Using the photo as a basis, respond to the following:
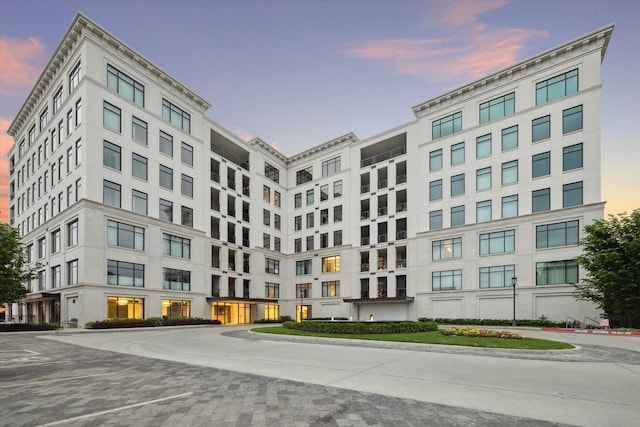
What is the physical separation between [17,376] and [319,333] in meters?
15.6

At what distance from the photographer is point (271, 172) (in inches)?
2323

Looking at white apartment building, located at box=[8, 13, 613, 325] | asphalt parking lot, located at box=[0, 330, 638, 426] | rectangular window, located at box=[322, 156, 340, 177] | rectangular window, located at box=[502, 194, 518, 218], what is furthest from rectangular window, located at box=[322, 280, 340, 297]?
asphalt parking lot, located at box=[0, 330, 638, 426]

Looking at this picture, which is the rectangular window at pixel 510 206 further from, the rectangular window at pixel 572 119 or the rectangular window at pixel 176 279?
the rectangular window at pixel 176 279

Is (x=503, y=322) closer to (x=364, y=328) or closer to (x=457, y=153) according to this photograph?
(x=457, y=153)

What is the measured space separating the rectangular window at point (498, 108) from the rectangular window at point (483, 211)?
988 cm

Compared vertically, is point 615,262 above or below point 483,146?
below

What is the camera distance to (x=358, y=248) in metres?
50.5

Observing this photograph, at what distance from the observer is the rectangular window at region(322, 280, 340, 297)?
51281 millimetres

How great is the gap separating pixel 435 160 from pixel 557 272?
60.4 ft

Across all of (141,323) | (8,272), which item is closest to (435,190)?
(141,323)

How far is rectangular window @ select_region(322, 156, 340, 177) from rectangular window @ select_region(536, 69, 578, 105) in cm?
2736

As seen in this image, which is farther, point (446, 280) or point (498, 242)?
point (446, 280)

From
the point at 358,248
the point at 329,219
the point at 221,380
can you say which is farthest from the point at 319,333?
the point at 329,219

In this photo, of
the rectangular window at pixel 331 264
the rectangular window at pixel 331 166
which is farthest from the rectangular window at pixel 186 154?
the rectangular window at pixel 331 264
